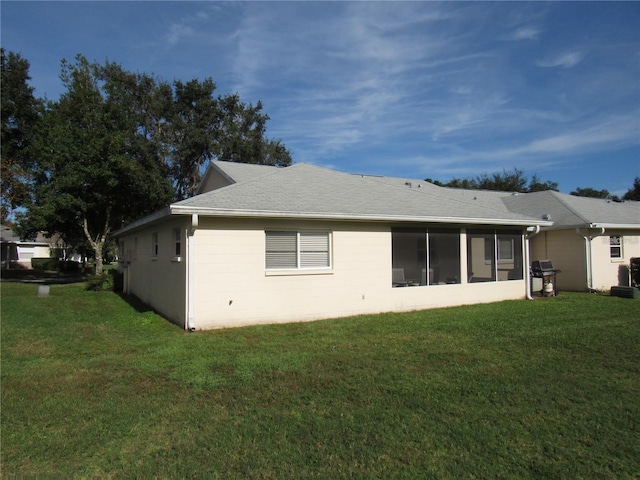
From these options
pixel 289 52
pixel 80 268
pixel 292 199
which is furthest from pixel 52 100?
pixel 292 199

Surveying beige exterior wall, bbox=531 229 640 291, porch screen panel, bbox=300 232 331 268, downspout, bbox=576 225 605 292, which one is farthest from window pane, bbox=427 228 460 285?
beige exterior wall, bbox=531 229 640 291

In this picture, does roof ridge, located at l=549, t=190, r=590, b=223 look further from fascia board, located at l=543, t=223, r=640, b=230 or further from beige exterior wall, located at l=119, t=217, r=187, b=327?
beige exterior wall, located at l=119, t=217, r=187, b=327

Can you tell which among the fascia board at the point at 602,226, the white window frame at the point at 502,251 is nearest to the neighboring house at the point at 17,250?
the white window frame at the point at 502,251

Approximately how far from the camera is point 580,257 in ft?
54.2

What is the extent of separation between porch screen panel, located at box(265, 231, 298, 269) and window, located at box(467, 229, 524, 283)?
587 cm

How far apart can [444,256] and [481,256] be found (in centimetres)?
181

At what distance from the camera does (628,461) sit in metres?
3.46

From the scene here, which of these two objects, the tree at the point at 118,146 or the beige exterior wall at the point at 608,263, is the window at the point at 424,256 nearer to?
the beige exterior wall at the point at 608,263

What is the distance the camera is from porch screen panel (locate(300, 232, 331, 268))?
10.1 meters

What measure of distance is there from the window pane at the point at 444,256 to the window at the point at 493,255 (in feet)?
2.11

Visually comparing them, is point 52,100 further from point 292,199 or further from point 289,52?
point 292,199

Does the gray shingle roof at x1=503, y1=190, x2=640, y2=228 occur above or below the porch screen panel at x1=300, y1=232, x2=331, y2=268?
above

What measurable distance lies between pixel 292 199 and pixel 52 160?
60.3ft

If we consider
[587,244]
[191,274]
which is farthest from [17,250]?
[587,244]
